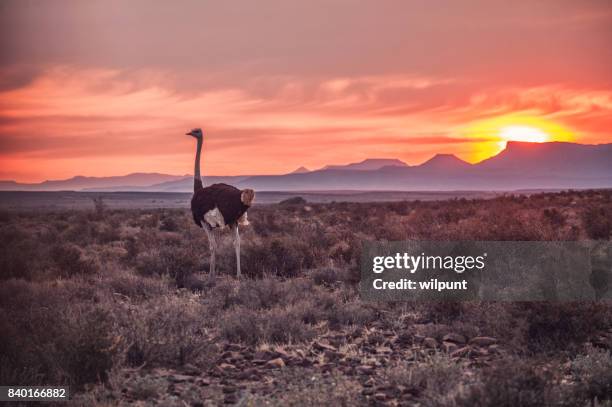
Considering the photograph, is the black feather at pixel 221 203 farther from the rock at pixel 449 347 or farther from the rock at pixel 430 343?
the rock at pixel 449 347

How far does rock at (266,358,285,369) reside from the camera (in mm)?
7636

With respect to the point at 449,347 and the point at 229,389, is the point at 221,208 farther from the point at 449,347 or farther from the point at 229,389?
the point at 229,389

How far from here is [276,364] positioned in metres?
7.68

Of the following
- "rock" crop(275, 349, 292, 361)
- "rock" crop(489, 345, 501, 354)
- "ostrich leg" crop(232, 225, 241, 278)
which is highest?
"ostrich leg" crop(232, 225, 241, 278)

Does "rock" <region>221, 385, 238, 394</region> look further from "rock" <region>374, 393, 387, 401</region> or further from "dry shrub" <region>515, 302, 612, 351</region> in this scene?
"dry shrub" <region>515, 302, 612, 351</region>

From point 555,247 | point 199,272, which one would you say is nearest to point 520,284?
point 555,247

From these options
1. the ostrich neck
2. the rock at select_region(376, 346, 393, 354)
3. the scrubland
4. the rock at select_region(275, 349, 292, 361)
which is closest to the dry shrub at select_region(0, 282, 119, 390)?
the scrubland

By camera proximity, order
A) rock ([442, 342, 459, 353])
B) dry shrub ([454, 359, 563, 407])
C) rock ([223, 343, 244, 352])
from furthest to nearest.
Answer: rock ([223, 343, 244, 352]) < rock ([442, 342, 459, 353]) < dry shrub ([454, 359, 563, 407])

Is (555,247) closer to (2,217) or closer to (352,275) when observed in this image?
(352,275)

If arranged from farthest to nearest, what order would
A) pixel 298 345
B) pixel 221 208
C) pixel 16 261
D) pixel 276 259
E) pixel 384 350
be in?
pixel 276 259 → pixel 221 208 → pixel 16 261 → pixel 298 345 → pixel 384 350

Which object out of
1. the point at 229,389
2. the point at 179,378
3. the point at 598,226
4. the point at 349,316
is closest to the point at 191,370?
the point at 179,378

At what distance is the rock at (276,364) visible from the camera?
25.1 feet

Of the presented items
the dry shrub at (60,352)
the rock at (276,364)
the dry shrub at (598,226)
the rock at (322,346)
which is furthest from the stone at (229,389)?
the dry shrub at (598,226)

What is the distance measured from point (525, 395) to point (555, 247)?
5.38 meters
